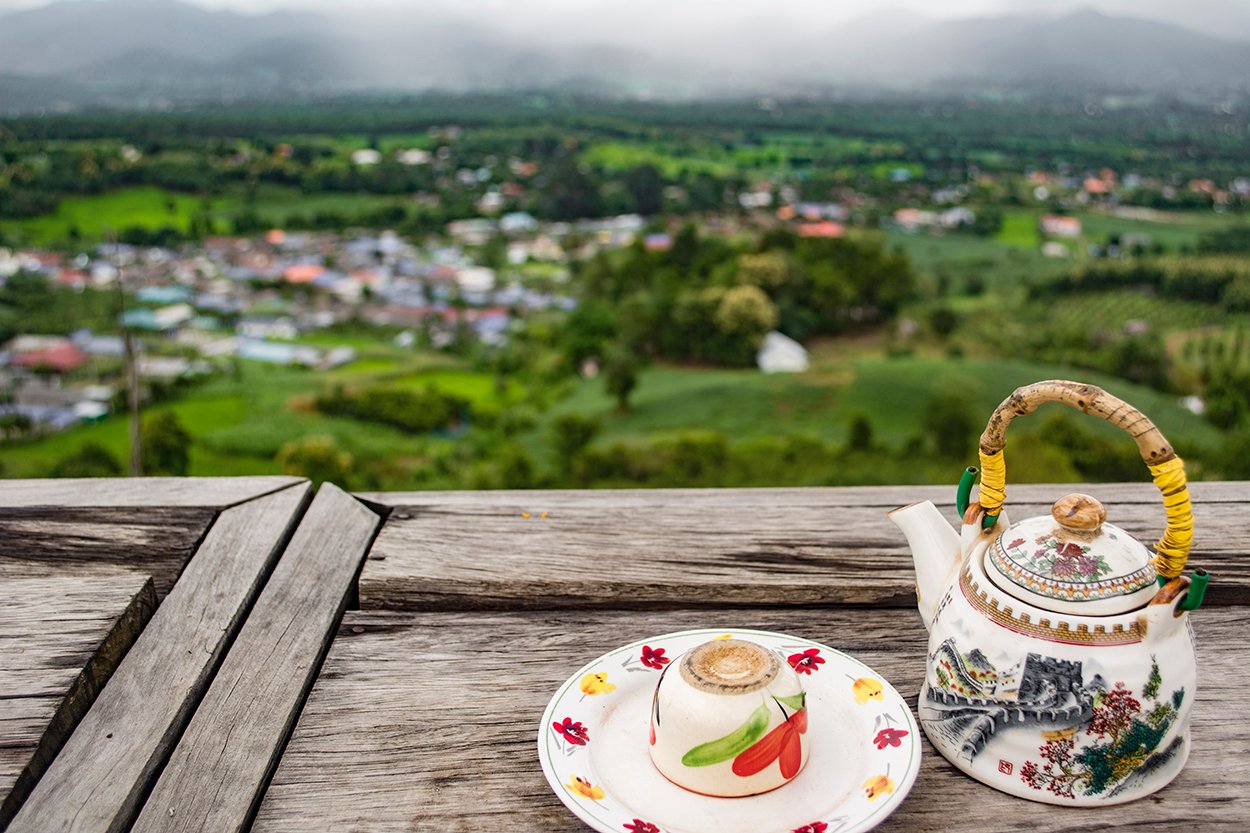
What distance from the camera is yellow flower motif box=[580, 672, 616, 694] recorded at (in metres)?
0.92

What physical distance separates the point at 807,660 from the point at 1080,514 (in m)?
0.29

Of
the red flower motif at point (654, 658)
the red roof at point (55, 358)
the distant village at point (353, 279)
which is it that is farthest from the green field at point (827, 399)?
the red flower motif at point (654, 658)

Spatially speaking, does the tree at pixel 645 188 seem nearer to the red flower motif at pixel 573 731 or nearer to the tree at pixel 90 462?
the tree at pixel 90 462

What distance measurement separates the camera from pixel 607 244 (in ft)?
110

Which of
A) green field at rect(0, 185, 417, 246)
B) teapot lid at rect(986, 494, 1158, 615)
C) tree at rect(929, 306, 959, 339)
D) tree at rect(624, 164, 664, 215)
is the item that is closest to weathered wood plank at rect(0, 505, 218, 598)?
teapot lid at rect(986, 494, 1158, 615)

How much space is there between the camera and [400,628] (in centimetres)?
114

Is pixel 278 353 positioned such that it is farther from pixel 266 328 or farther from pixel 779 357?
pixel 779 357

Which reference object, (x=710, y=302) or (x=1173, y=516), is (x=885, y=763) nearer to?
(x=1173, y=516)

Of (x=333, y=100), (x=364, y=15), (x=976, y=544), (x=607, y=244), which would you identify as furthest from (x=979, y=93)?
(x=976, y=544)

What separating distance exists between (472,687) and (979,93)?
185 feet

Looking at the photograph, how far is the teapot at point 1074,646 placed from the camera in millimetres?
791

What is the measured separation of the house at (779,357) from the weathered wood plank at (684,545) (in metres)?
22.6

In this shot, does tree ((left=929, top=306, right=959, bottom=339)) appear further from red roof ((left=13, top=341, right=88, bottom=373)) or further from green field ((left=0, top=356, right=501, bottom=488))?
red roof ((left=13, top=341, right=88, bottom=373))

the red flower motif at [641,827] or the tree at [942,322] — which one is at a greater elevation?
the red flower motif at [641,827]
